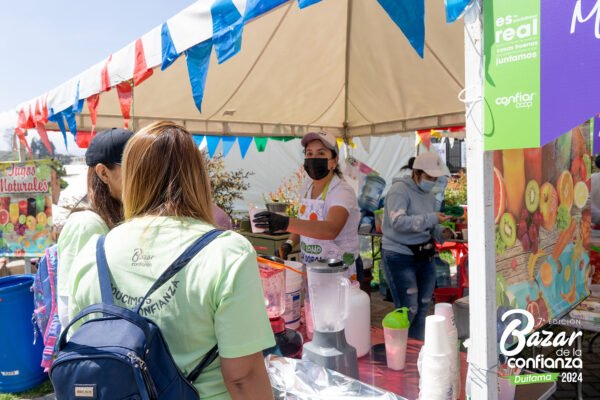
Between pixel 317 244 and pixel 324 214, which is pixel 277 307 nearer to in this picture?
pixel 317 244

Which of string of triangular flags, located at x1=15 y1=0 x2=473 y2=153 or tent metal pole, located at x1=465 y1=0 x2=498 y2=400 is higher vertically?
string of triangular flags, located at x1=15 y1=0 x2=473 y2=153

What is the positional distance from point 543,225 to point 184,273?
1.28 metres

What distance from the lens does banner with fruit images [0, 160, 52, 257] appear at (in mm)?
4660

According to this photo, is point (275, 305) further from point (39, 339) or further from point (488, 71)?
point (39, 339)

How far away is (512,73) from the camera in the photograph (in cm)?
109

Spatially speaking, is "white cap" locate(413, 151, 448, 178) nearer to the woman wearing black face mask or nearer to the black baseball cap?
the woman wearing black face mask

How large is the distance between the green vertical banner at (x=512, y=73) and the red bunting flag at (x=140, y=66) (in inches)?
75.3

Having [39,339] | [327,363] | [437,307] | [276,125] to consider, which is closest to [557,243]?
[437,307]

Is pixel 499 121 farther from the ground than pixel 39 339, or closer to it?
farther from the ground

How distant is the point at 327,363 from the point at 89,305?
0.84 m

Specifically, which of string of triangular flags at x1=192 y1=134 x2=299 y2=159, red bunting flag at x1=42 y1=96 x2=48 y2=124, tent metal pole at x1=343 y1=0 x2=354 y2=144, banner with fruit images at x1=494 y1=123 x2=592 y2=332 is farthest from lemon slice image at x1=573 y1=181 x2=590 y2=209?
string of triangular flags at x1=192 y1=134 x2=299 y2=159

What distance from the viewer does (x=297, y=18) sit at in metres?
3.56

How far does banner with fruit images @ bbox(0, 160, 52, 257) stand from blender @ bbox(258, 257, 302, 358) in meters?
3.62

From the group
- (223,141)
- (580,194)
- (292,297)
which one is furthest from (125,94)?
(223,141)
